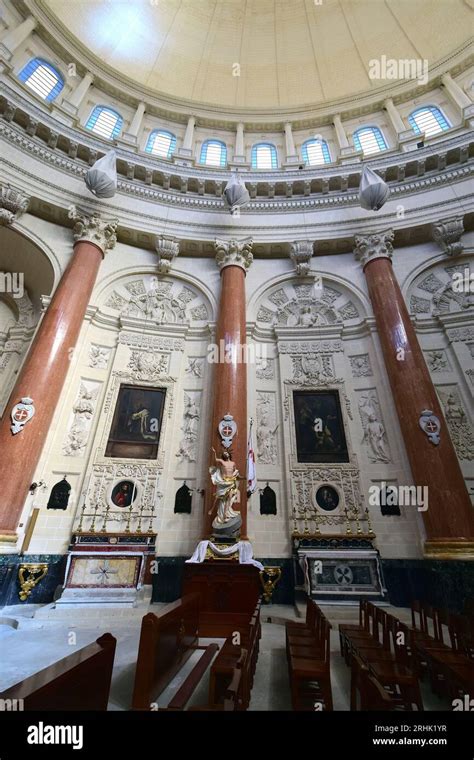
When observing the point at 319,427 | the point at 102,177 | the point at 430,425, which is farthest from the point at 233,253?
the point at 430,425

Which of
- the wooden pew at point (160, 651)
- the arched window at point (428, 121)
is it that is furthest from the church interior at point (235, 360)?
the arched window at point (428, 121)

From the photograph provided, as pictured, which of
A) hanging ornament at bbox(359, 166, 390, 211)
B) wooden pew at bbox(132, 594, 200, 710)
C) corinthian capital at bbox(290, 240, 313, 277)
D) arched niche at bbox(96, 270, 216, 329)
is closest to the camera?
wooden pew at bbox(132, 594, 200, 710)

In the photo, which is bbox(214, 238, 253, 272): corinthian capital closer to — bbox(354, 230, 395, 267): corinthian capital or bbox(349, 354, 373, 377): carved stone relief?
bbox(354, 230, 395, 267): corinthian capital

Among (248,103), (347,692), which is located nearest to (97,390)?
(347,692)

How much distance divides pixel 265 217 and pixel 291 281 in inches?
108

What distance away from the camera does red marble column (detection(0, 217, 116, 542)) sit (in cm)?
699

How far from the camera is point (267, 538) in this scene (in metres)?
8.47

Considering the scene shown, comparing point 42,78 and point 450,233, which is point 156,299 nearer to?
point 450,233

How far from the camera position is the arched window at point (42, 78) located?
13156 millimetres

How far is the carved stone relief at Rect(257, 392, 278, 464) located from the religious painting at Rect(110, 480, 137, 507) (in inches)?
137

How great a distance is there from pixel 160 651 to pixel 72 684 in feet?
4.62

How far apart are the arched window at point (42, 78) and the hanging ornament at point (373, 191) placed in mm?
12770

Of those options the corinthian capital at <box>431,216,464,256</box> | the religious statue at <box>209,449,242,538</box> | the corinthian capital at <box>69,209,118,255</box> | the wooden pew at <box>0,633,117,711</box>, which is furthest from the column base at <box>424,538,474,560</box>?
the corinthian capital at <box>69,209,118,255</box>

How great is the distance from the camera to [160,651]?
2.89m
